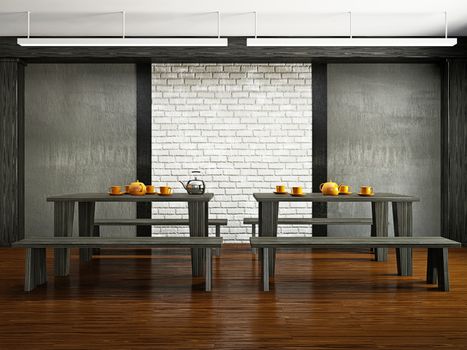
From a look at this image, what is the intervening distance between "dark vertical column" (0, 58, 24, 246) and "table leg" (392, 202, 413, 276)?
435cm

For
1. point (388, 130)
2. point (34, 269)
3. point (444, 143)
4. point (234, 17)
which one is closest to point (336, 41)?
point (234, 17)

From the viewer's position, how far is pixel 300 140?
778 cm

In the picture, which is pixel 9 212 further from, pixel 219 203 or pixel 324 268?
pixel 324 268

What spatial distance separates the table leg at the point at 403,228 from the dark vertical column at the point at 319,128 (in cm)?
213

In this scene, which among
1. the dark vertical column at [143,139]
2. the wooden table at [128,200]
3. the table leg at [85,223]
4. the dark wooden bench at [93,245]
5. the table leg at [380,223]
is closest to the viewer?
the dark wooden bench at [93,245]

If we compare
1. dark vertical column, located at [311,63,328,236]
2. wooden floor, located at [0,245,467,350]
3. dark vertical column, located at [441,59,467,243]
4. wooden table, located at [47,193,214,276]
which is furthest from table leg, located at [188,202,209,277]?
dark vertical column, located at [441,59,467,243]

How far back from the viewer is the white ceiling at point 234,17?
19.0ft

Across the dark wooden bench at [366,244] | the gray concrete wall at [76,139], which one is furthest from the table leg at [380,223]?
the gray concrete wall at [76,139]

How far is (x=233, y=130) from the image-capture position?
25.5 feet

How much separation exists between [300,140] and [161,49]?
2.03 metres

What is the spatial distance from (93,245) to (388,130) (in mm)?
4428

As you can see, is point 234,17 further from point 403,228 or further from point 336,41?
point 403,228

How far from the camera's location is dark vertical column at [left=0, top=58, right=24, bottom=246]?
7316 mm

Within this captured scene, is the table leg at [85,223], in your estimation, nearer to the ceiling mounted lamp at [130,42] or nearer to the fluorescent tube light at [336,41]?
the ceiling mounted lamp at [130,42]
